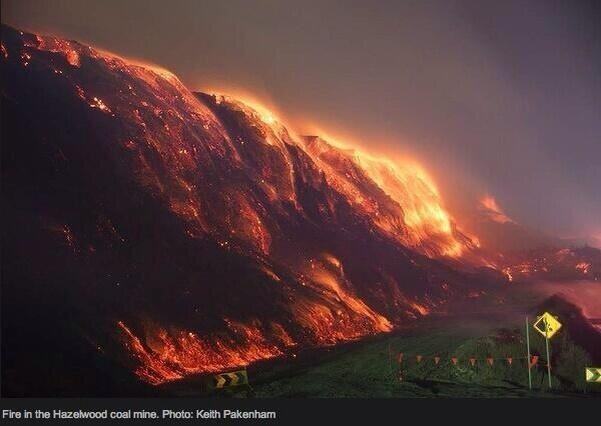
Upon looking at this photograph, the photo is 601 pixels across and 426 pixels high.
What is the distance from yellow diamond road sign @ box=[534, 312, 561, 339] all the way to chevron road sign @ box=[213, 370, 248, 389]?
10.0 metres

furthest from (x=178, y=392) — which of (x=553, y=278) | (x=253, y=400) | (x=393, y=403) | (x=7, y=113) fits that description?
(x=553, y=278)

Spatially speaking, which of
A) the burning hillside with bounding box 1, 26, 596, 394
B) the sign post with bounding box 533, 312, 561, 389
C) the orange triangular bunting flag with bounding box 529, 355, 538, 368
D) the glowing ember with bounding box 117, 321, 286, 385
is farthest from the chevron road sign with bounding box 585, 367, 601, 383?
the glowing ember with bounding box 117, 321, 286, 385

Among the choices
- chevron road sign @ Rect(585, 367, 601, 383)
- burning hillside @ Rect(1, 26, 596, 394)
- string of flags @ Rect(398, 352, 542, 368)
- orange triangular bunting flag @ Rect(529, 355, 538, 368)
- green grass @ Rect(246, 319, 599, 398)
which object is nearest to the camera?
green grass @ Rect(246, 319, 599, 398)

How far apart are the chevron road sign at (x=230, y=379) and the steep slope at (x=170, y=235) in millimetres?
1401

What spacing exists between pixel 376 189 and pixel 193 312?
16270 millimetres

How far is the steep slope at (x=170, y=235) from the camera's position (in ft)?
58.1

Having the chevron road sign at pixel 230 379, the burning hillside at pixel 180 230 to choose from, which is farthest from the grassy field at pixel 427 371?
the burning hillside at pixel 180 230

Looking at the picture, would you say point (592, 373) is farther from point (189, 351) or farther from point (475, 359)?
point (189, 351)

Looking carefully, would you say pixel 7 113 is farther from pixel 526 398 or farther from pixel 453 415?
pixel 526 398

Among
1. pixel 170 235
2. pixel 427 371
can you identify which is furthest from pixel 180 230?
pixel 427 371

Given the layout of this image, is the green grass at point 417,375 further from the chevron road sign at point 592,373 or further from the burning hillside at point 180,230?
the burning hillside at point 180,230

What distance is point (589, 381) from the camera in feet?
53.7

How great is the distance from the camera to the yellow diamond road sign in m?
17.8

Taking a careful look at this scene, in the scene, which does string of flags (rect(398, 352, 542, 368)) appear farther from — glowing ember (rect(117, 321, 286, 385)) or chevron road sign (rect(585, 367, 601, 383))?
glowing ember (rect(117, 321, 286, 385))
